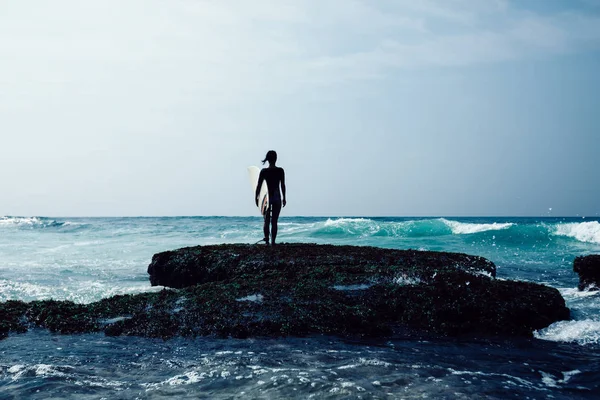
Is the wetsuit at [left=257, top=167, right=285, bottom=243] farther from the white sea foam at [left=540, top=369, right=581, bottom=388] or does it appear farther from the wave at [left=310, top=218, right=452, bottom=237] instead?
the wave at [left=310, top=218, right=452, bottom=237]

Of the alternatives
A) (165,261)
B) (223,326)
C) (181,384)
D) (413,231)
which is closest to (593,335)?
(223,326)

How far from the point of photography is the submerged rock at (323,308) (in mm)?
5109

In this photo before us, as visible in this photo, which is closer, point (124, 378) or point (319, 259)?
point (124, 378)

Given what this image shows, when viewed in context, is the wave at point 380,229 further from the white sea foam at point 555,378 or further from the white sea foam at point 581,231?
the white sea foam at point 555,378

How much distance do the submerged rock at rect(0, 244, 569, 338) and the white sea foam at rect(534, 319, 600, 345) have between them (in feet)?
0.43

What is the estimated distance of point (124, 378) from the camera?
3814 mm

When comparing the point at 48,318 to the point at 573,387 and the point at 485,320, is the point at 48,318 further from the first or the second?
the point at 573,387

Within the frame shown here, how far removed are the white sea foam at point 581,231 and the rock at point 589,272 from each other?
20393mm

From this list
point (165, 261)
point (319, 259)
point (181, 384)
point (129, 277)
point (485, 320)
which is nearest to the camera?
point (181, 384)

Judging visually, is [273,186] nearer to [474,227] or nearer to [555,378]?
[555,378]

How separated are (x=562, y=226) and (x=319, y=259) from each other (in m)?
28.3

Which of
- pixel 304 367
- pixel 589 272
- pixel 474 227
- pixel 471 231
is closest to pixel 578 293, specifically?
pixel 589 272

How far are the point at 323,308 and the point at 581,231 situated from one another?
28603mm

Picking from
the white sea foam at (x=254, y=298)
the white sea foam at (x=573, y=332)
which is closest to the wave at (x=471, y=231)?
the white sea foam at (x=573, y=332)
